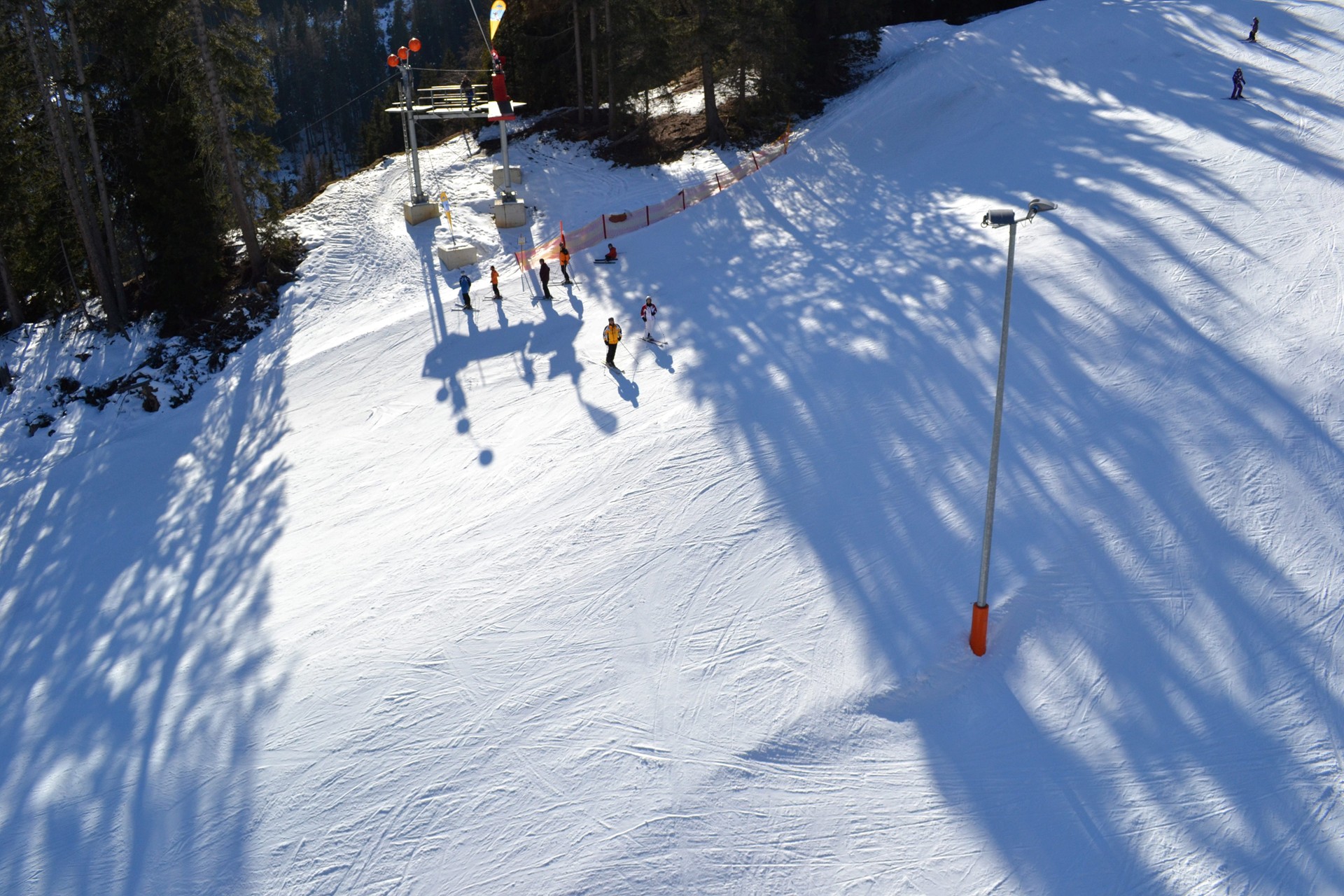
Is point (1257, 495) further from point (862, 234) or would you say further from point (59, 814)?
point (59, 814)

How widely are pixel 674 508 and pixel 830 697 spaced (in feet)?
13.6

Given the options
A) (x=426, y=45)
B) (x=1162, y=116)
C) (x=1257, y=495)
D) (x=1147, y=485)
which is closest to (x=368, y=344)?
(x=1147, y=485)

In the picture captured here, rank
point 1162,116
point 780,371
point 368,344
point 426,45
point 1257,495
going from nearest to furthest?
point 1257,495 → point 780,371 → point 368,344 → point 1162,116 → point 426,45

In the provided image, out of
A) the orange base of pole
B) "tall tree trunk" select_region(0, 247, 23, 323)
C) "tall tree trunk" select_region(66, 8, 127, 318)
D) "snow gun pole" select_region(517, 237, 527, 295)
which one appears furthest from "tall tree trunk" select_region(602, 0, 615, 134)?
the orange base of pole

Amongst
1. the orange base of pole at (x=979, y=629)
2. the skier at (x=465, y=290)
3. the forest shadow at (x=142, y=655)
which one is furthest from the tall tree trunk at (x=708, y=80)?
the orange base of pole at (x=979, y=629)

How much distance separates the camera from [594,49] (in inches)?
1247

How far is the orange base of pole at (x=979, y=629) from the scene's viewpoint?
35.0ft

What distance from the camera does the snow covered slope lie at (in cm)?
937

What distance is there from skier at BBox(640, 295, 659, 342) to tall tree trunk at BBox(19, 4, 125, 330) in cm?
1492

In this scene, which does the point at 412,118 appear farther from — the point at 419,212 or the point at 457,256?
the point at 457,256

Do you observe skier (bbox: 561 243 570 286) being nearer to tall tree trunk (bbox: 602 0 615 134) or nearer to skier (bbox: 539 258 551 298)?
skier (bbox: 539 258 551 298)

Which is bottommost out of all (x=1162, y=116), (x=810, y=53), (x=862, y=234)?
(x=862, y=234)

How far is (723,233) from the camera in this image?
935 inches

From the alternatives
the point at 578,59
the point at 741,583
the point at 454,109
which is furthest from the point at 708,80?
the point at 741,583
